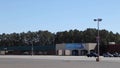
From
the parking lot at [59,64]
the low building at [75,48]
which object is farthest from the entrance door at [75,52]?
the parking lot at [59,64]

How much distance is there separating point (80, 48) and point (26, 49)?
35319mm

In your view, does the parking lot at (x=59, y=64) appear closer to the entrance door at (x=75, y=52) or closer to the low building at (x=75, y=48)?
the low building at (x=75, y=48)

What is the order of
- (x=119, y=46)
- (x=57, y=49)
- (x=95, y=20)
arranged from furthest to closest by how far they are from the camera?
(x=57, y=49)
(x=119, y=46)
(x=95, y=20)

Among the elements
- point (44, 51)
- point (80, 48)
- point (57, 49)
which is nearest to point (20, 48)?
point (44, 51)

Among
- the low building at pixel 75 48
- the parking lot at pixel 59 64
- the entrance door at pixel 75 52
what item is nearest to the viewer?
the parking lot at pixel 59 64

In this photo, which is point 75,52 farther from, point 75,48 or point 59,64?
point 59,64

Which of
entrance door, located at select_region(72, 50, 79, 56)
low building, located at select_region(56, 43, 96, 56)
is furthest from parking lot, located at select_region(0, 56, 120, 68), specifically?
entrance door, located at select_region(72, 50, 79, 56)

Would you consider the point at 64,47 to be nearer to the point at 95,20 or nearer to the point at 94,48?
the point at 94,48

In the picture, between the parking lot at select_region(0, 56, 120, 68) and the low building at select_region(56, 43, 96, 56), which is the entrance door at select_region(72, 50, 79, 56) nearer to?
the low building at select_region(56, 43, 96, 56)

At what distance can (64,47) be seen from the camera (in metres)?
149

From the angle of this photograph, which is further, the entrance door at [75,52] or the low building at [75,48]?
the entrance door at [75,52]

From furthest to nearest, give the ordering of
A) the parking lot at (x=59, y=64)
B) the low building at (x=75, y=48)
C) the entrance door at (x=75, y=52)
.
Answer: the entrance door at (x=75, y=52) → the low building at (x=75, y=48) → the parking lot at (x=59, y=64)

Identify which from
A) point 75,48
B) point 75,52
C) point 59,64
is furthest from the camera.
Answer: point 75,52

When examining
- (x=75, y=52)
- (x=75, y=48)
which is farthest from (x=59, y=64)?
(x=75, y=52)
